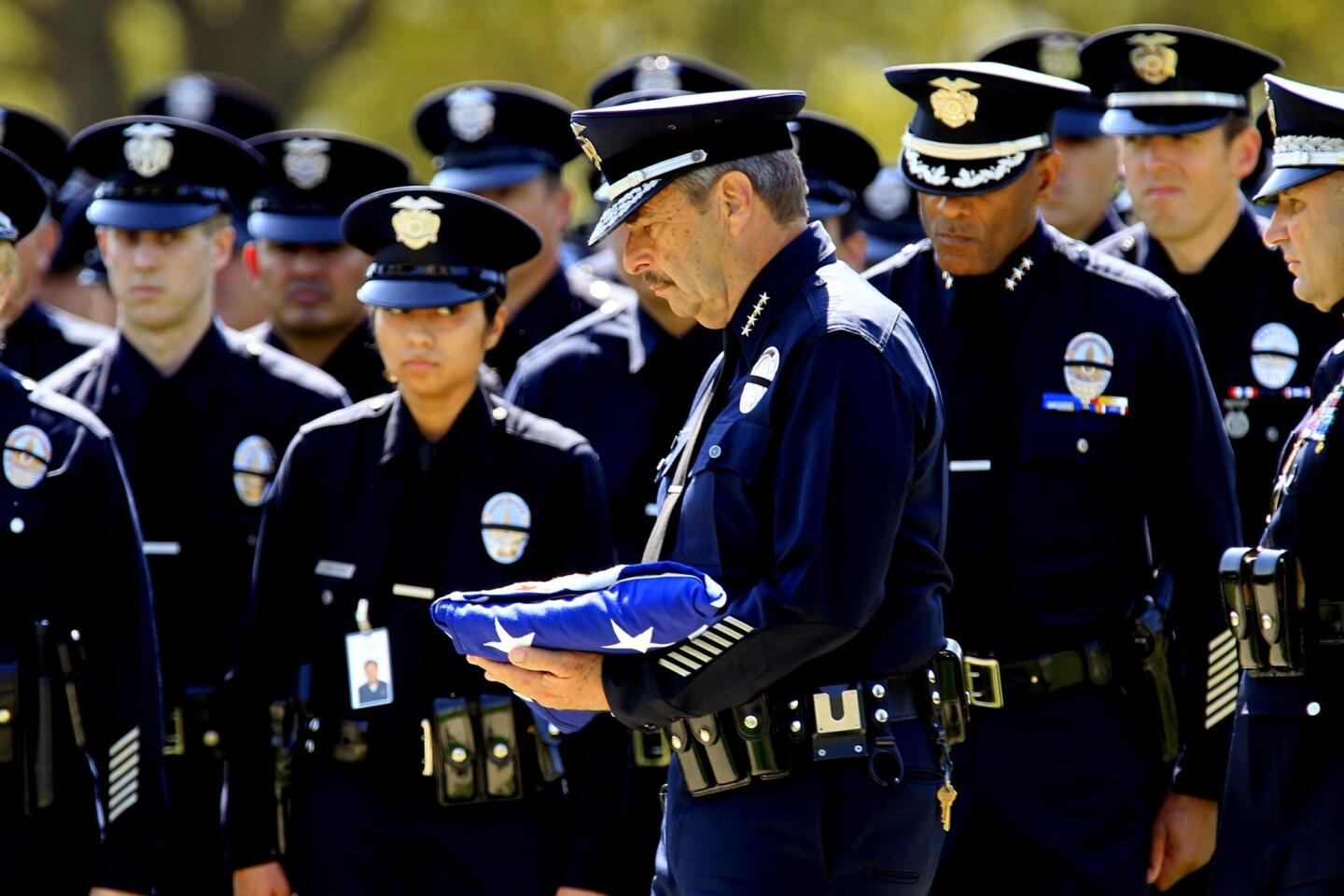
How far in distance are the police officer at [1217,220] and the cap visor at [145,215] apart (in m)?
2.93

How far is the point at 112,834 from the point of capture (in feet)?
17.3

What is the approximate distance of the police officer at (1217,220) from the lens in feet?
19.4

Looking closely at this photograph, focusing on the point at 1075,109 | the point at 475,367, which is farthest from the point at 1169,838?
the point at 1075,109

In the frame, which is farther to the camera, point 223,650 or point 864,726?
point 223,650

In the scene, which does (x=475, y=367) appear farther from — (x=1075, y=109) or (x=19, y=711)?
(x=1075, y=109)

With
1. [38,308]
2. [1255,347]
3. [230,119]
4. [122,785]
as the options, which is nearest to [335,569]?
[122,785]

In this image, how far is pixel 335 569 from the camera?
17.8 ft

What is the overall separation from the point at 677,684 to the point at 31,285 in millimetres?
4917

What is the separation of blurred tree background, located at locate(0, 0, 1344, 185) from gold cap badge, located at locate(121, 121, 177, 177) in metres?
11.6

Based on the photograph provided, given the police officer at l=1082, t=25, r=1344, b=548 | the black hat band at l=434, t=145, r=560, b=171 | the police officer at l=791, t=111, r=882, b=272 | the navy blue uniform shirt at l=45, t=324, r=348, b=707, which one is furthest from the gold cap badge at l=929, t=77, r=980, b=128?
the black hat band at l=434, t=145, r=560, b=171

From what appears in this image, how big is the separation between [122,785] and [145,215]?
2.08 m

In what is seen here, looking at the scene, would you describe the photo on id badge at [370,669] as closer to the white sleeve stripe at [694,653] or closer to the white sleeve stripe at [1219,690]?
the white sleeve stripe at [694,653]

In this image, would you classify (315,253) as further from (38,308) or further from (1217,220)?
(1217,220)

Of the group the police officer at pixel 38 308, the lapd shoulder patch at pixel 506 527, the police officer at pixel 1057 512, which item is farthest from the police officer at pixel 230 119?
the police officer at pixel 1057 512
